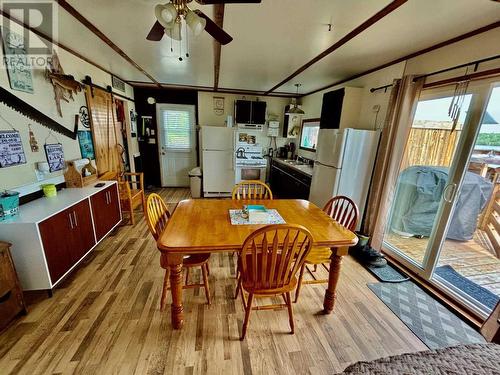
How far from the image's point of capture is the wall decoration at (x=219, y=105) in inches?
196

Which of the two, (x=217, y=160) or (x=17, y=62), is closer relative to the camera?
(x=17, y=62)

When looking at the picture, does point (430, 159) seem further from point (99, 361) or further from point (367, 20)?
point (99, 361)

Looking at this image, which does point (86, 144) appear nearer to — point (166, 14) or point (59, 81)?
point (59, 81)

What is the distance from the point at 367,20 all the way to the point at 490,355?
207cm

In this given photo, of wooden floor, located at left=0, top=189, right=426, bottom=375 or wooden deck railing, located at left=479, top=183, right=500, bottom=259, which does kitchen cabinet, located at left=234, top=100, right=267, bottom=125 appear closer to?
wooden floor, located at left=0, top=189, right=426, bottom=375

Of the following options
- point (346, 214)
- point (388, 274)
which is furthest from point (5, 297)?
point (388, 274)

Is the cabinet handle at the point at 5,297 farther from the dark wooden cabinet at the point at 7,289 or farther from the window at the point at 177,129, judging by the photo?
the window at the point at 177,129

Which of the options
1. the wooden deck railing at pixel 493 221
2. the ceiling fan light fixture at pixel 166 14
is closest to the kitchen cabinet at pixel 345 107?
the wooden deck railing at pixel 493 221

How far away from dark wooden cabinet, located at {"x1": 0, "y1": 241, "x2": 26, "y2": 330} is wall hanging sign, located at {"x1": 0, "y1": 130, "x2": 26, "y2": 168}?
737 mm

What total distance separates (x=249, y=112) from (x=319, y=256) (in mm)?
3935

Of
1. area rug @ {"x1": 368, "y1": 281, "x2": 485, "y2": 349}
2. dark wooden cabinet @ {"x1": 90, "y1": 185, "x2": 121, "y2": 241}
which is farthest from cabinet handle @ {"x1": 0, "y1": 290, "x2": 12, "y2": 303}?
area rug @ {"x1": 368, "y1": 281, "x2": 485, "y2": 349}

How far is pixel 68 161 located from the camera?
2496 millimetres

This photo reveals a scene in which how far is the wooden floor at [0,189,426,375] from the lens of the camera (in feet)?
4.37

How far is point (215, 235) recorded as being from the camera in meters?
1.47
